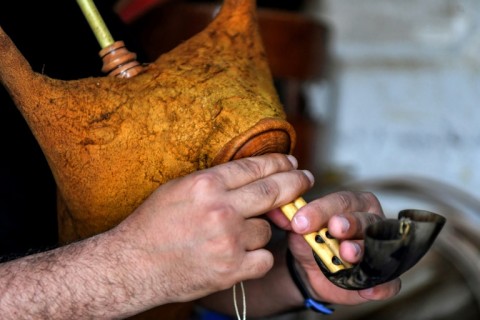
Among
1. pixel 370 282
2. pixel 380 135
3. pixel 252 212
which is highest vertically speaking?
pixel 252 212

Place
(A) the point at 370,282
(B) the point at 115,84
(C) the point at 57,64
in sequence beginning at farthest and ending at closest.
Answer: (C) the point at 57,64 < (B) the point at 115,84 < (A) the point at 370,282

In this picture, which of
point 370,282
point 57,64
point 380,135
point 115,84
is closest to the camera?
point 370,282

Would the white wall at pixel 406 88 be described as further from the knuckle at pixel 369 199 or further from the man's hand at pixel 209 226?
the man's hand at pixel 209 226

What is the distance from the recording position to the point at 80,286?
3.58 feet

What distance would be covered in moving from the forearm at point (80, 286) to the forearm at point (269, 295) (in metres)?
0.50

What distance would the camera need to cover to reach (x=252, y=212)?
105cm

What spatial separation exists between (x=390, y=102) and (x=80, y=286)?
7.48 ft

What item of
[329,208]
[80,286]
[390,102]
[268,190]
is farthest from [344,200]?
[390,102]

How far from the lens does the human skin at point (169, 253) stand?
104cm

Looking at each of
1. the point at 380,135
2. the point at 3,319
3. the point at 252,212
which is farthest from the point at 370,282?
the point at 380,135

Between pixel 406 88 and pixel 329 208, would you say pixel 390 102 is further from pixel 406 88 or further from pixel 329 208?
pixel 329 208

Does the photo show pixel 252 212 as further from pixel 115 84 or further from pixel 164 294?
pixel 115 84

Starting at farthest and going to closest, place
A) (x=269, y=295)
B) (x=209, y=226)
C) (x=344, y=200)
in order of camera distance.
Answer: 1. (x=269, y=295)
2. (x=344, y=200)
3. (x=209, y=226)

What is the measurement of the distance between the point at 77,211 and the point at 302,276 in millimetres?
517
